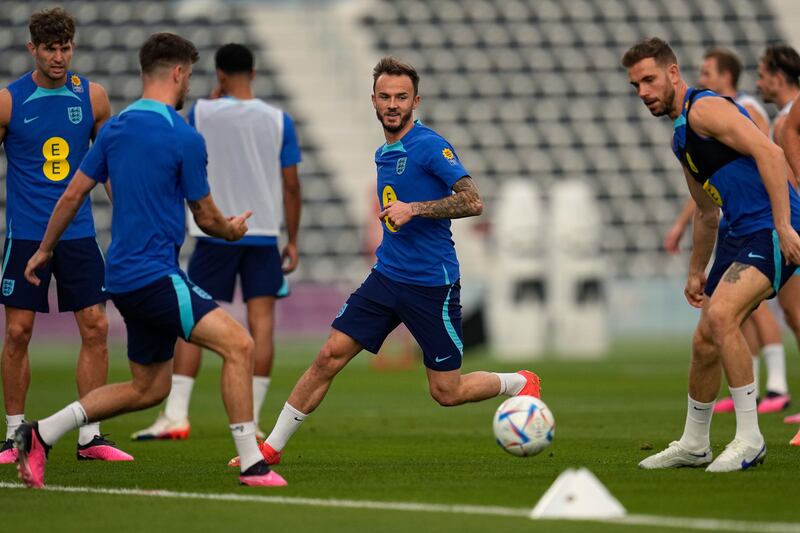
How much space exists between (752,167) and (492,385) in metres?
1.83

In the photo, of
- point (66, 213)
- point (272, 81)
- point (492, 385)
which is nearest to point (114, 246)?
point (66, 213)

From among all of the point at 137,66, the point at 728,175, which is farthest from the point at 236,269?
the point at 137,66

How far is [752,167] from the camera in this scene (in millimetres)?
7445

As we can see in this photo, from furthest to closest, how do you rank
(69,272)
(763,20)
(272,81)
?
(763,20)
(272,81)
(69,272)

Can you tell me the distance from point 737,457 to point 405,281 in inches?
76.8

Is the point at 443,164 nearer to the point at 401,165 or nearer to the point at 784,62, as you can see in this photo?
the point at 401,165

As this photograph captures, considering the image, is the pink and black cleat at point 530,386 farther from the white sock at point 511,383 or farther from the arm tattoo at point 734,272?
the arm tattoo at point 734,272

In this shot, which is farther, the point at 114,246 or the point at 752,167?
the point at 752,167

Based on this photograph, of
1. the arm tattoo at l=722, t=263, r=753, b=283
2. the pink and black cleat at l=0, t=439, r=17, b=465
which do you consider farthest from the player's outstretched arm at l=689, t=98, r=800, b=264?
the pink and black cleat at l=0, t=439, r=17, b=465

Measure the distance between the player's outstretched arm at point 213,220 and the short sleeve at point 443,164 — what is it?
1.13 meters

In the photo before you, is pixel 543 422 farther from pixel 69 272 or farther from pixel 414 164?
pixel 69 272

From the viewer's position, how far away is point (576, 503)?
5.68m

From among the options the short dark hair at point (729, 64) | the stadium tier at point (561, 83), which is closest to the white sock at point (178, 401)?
the short dark hair at point (729, 64)

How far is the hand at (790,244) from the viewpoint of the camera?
708 centimetres
